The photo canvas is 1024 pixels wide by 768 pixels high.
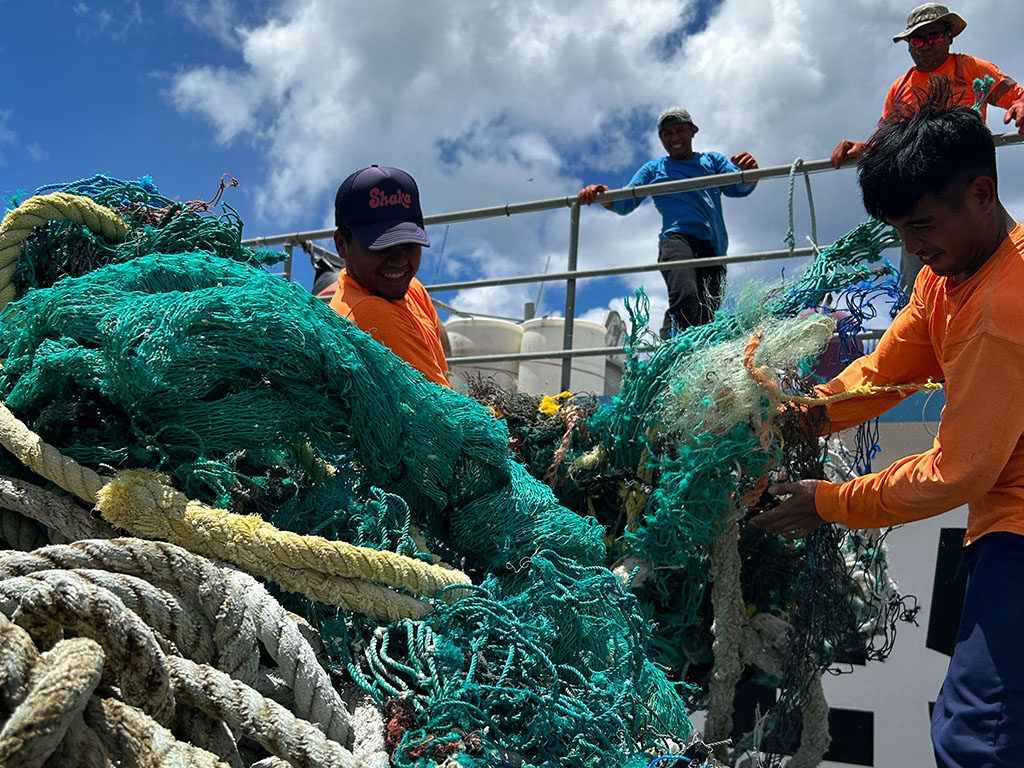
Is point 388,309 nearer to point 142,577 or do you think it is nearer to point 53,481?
point 53,481

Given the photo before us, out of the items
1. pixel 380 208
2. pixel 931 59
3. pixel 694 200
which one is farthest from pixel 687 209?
pixel 380 208

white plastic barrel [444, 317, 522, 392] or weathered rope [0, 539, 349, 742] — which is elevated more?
white plastic barrel [444, 317, 522, 392]

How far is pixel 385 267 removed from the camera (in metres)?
2.87

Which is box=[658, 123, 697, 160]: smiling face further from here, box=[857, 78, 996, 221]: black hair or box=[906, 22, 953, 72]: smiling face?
box=[857, 78, 996, 221]: black hair

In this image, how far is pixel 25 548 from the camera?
1.72 meters

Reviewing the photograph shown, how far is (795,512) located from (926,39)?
3086mm

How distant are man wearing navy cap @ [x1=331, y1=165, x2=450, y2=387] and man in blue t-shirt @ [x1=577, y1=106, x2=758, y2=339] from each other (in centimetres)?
205

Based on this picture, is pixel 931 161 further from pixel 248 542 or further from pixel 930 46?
pixel 930 46

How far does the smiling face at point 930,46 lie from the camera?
14.5ft

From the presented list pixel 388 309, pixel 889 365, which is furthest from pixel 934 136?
pixel 388 309

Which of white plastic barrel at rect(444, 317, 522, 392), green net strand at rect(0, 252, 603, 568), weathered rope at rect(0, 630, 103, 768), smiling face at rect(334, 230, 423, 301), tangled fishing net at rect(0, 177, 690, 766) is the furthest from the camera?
white plastic barrel at rect(444, 317, 522, 392)

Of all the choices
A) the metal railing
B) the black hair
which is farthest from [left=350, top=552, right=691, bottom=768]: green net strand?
the metal railing

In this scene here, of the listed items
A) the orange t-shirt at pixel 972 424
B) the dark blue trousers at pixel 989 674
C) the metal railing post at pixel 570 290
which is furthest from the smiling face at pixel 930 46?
the dark blue trousers at pixel 989 674

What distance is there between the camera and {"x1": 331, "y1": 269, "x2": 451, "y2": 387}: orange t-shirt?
8.80 feet
